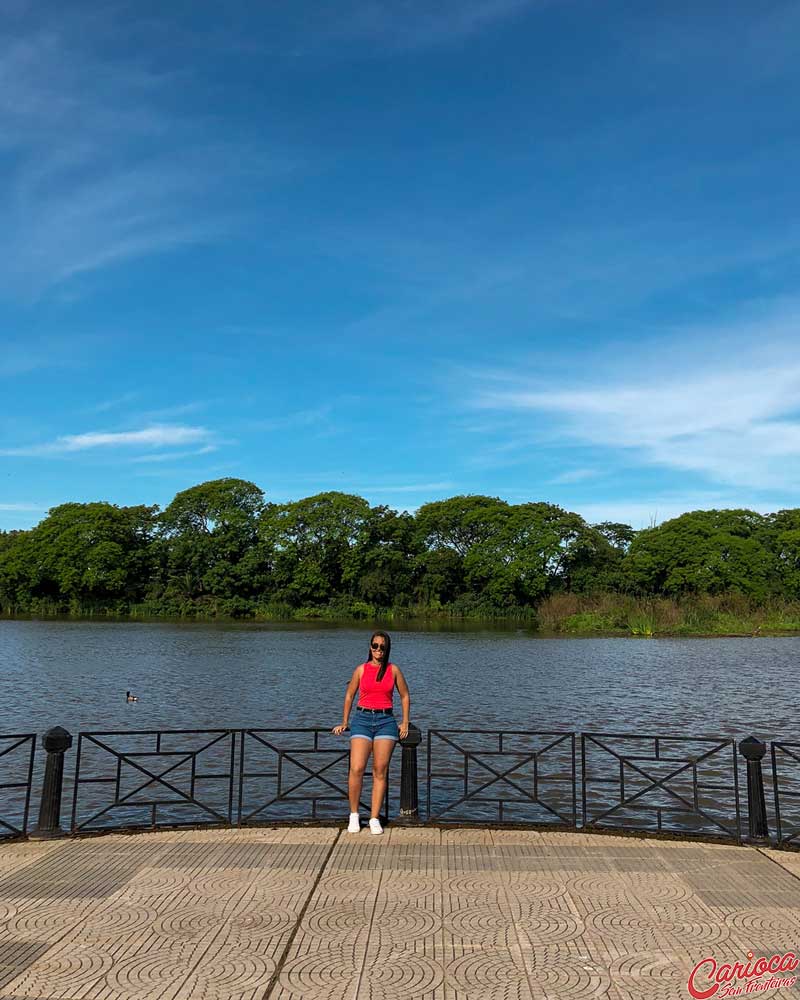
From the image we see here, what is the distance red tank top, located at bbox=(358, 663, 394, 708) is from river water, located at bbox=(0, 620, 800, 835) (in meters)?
0.83

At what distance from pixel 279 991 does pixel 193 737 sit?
46.5 ft

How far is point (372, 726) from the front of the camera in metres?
8.19

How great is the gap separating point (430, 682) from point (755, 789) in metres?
20.2

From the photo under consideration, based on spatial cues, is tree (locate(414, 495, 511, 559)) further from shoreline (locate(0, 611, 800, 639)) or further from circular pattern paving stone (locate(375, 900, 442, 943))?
circular pattern paving stone (locate(375, 900, 442, 943))

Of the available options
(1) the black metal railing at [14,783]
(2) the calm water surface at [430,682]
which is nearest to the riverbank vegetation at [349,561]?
(2) the calm water surface at [430,682]

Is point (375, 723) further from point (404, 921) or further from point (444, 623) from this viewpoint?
point (444, 623)

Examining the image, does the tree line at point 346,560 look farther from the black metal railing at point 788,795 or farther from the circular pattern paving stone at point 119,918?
the circular pattern paving stone at point 119,918

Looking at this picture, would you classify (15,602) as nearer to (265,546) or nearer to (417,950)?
(265,546)

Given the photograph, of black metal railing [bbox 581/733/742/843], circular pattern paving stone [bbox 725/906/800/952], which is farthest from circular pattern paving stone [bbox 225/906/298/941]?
black metal railing [bbox 581/733/742/843]

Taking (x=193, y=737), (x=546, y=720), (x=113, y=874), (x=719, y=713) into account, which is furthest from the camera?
(x=719, y=713)

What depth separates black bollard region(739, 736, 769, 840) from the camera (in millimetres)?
7855

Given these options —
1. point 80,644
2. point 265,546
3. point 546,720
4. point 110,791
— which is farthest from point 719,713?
point 265,546

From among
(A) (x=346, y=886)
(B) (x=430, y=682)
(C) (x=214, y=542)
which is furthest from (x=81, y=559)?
(A) (x=346, y=886)

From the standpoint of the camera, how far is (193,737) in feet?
59.1
